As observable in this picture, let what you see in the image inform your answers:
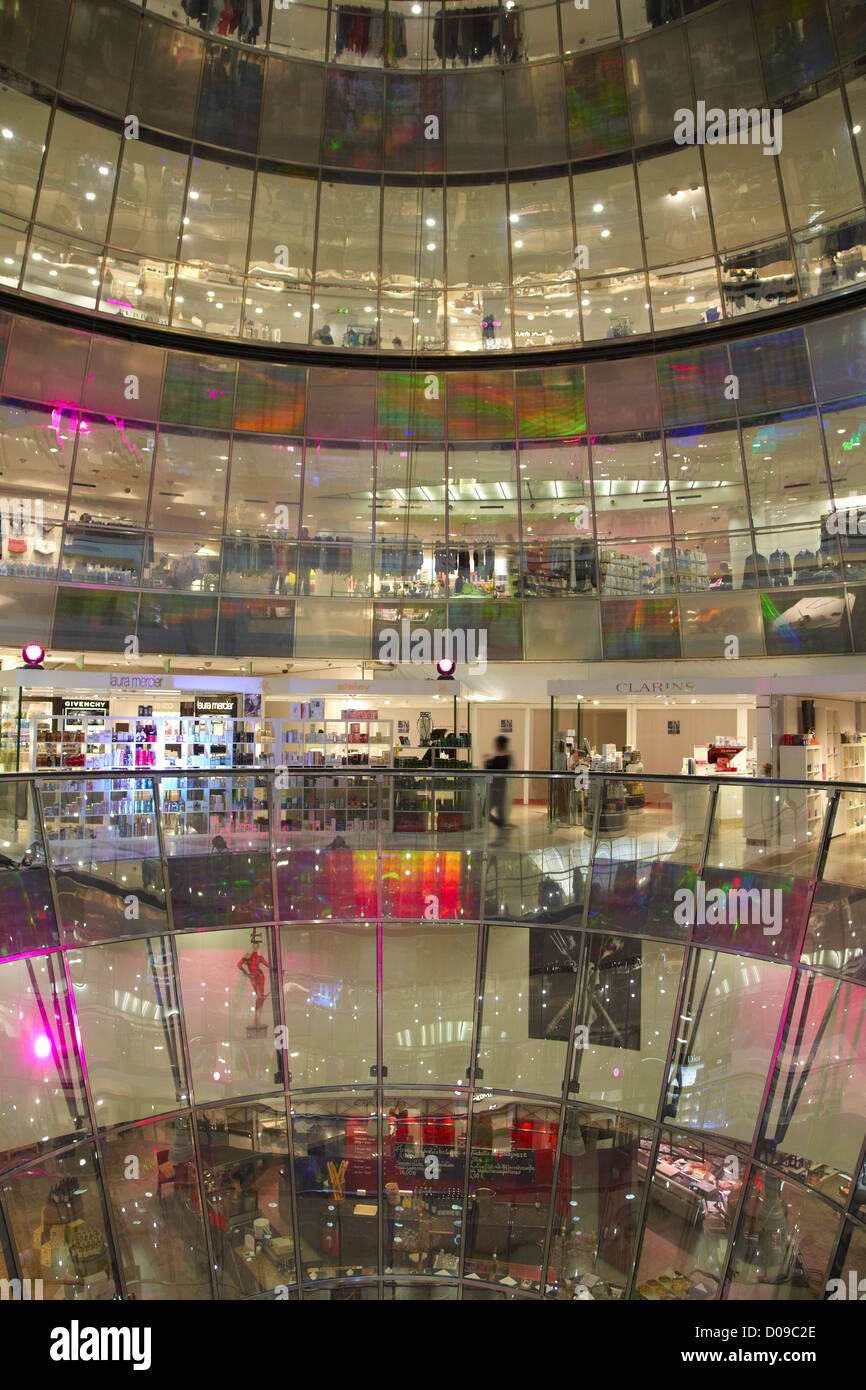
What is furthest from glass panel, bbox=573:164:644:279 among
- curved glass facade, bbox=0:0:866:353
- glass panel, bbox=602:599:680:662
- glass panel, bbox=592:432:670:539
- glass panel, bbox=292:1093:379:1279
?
glass panel, bbox=292:1093:379:1279

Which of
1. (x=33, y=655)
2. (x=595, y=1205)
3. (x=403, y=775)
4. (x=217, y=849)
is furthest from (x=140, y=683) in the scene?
(x=595, y=1205)

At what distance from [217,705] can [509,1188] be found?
11.0 m

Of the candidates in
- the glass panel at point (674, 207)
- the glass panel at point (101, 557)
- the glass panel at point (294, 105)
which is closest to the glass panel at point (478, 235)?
the glass panel at point (674, 207)

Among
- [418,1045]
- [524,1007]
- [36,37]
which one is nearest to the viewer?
[524,1007]

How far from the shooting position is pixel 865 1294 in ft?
23.5

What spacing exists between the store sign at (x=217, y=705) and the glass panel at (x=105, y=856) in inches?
316

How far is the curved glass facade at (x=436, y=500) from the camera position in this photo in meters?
19.3

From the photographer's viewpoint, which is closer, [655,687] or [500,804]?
[500,804]

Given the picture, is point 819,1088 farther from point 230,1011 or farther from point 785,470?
point 785,470

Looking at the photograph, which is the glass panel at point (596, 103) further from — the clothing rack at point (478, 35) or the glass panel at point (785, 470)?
the glass panel at point (785, 470)

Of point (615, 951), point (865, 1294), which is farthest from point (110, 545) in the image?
point (865, 1294)

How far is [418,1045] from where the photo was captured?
1275cm

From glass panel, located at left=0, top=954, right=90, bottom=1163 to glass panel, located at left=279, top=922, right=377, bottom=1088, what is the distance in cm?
288

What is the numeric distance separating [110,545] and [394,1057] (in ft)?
42.1
